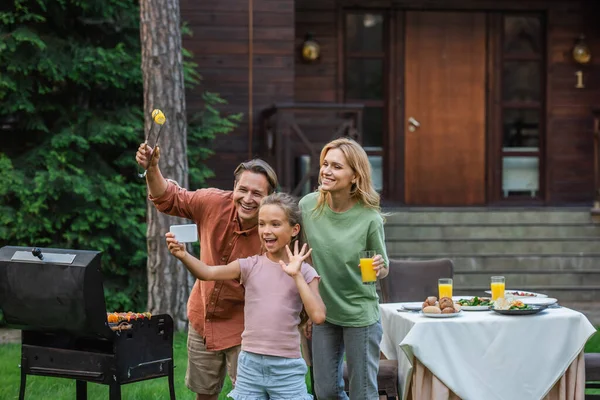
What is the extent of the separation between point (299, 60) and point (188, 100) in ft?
5.69

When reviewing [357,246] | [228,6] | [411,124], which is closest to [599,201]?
[411,124]

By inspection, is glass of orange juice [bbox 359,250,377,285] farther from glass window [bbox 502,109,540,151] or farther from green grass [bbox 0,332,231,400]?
glass window [bbox 502,109,540,151]

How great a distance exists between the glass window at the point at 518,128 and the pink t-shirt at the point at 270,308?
8811mm

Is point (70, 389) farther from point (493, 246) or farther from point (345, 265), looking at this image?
point (493, 246)

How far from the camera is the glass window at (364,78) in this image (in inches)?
472

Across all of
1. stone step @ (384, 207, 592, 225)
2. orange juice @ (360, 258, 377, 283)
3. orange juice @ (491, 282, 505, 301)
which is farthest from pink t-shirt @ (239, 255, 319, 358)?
stone step @ (384, 207, 592, 225)

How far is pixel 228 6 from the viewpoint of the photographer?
1070 cm

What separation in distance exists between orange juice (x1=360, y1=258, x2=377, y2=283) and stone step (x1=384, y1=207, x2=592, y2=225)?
243 inches

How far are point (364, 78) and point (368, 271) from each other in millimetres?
8060

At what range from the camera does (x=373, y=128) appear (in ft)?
39.7

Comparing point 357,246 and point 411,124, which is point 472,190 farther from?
point 357,246

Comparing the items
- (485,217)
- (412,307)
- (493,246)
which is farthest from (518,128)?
(412,307)

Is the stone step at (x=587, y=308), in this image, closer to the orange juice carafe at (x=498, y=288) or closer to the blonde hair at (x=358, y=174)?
the orange juice carafe at (x=498, y=288)

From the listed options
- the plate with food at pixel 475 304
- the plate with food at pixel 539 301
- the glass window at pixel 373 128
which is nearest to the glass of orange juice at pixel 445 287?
the plate with food at pixel 475 304
